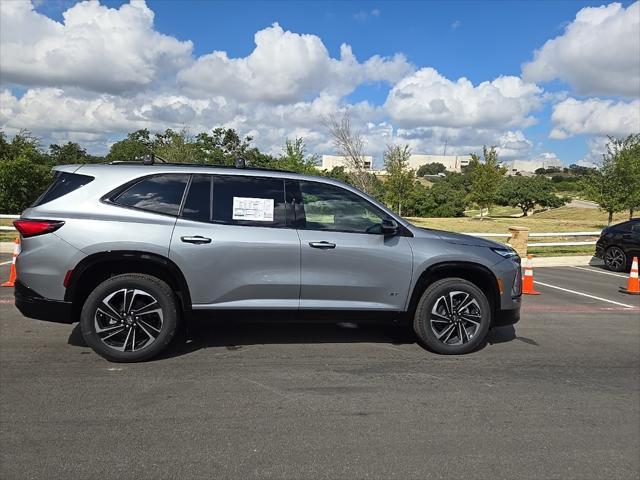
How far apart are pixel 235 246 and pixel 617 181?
1104 inches

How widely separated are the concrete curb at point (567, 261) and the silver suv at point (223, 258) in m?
10.7

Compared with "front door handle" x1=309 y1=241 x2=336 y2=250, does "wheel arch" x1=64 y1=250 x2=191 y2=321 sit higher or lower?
lower

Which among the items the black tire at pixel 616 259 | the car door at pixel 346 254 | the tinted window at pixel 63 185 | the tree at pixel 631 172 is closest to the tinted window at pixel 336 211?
the car door at pixel 346 254

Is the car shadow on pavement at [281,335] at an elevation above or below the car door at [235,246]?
below

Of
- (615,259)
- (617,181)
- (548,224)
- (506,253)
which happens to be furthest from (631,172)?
(506,253)

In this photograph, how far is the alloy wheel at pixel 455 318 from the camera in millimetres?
5129

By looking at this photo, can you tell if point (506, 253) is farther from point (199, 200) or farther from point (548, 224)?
point (548, 224)

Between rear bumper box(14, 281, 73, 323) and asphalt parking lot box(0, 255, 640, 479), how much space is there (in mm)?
471

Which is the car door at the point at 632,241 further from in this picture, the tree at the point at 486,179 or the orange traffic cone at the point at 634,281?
the tree at the point at 486,179

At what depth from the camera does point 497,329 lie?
6.48 meters

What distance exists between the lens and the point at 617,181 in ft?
88.7

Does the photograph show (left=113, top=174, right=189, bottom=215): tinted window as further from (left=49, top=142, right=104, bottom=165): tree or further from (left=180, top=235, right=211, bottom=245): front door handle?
(left=49, top=142, right=104, bottom=165): tree

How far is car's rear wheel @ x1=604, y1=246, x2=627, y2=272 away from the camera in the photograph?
13477 millimetres

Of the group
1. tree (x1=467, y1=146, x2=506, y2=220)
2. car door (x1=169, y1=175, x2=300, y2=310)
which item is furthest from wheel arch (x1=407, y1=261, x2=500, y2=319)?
tree (x1=467, y1=146, x2=506, y2=220)
